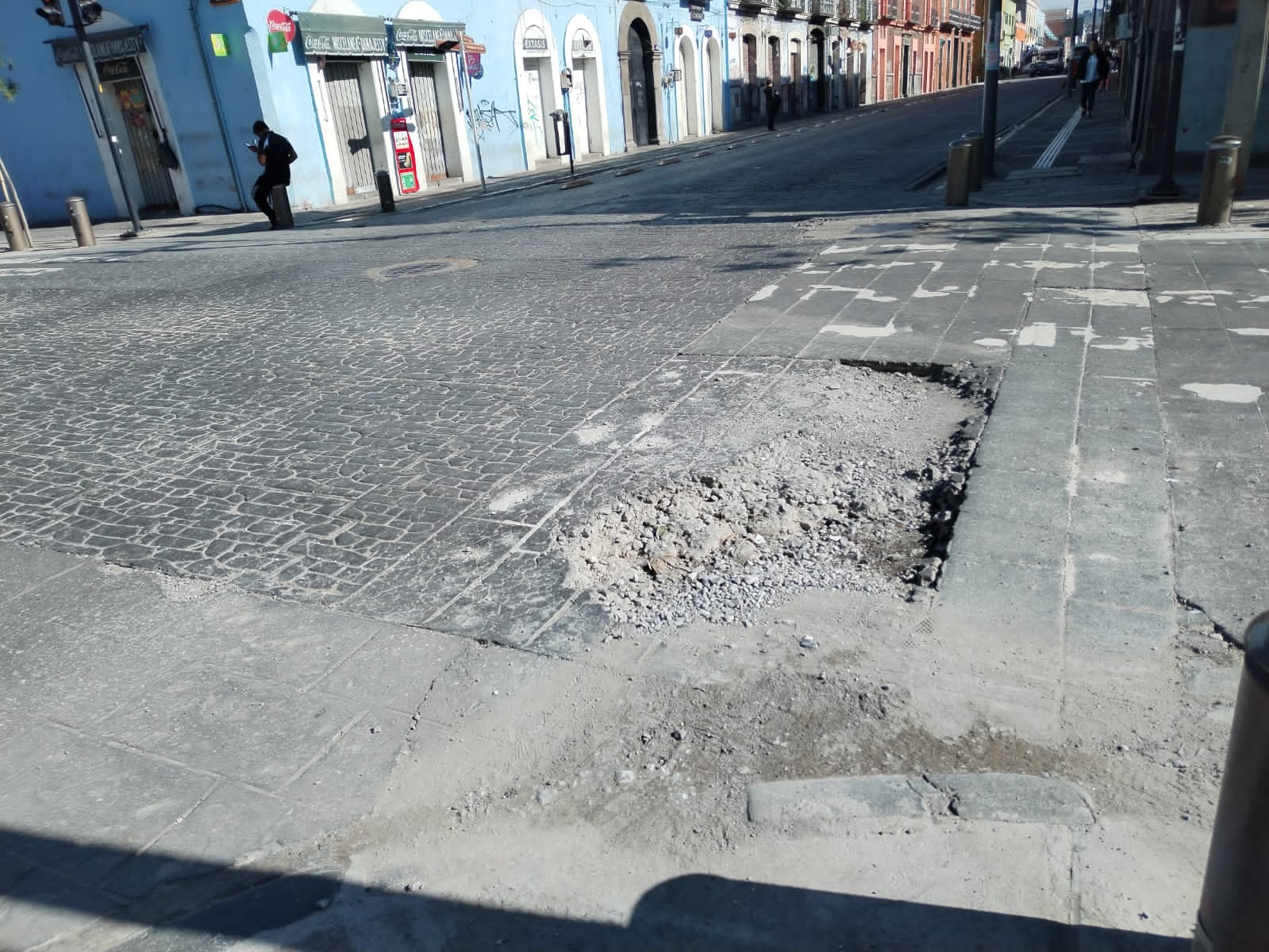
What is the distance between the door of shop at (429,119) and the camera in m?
22.0

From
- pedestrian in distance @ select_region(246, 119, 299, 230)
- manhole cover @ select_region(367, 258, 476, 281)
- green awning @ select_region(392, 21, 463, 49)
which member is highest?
green awning @ select_region(392, 21, 463, 49)

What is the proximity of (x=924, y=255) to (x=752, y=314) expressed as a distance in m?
2.71

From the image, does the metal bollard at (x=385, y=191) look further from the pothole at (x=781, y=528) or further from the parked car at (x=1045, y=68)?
the parked car at (x=1045, y=68)

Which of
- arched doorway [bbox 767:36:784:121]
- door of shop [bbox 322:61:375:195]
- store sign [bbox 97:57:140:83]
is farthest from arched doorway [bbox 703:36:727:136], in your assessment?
store sign [bbox 97:57:140:83]

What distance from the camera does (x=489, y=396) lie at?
6098 mm

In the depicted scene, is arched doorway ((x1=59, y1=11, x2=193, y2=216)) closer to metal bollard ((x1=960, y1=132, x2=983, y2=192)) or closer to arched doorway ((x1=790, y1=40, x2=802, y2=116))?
metal bollard ((x1=960, y1=132, x2=983, y2=192))

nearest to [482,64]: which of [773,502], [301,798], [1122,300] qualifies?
[1122,300]

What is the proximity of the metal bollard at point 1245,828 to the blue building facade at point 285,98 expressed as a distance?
18778 millimetres

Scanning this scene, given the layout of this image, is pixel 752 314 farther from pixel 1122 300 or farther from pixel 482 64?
pixel 482 64

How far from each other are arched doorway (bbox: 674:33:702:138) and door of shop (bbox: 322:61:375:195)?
1483 cm

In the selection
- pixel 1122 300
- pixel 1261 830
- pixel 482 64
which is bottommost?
pixel 1122 300

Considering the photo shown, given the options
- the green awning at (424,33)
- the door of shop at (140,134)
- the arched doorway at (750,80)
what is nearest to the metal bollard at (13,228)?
the door of shop at (140,134)

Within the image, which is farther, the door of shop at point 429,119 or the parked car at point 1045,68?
the parked car at point 1045,68

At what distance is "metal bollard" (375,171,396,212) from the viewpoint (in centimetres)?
Answer: 1719
